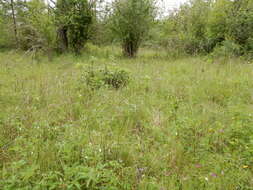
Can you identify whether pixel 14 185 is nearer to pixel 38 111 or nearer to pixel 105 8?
pixel 38 111

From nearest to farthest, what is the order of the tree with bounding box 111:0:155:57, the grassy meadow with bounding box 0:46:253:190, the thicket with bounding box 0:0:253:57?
1. the grassy meadow with bounding box 0:46:253:190
2. the thicket with bounding box 0:0:253:57
3. the tree with bounding box 111:0:155:57

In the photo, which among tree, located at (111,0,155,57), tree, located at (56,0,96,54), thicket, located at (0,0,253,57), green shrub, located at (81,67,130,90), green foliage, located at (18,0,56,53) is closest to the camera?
green shrub, located at (81,67,130,90)

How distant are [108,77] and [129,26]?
203 inches

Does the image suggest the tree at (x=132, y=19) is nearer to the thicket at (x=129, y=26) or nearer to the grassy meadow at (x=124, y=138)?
the thicket at (x=129, y=26)

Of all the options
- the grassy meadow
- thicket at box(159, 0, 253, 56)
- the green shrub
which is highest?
thicket at box(159, 0, 253, 56)

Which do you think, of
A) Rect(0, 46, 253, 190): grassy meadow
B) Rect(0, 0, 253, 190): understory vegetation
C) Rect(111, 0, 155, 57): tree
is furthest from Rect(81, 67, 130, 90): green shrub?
Rect(111, 0, 155, 57): tree

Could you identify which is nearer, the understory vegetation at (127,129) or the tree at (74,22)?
the understory vegetation at (127,129)

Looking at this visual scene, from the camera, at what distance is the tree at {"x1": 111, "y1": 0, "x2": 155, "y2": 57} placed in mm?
7828

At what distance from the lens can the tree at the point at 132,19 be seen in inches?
308

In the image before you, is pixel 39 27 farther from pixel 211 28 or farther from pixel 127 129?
pixel 211 28

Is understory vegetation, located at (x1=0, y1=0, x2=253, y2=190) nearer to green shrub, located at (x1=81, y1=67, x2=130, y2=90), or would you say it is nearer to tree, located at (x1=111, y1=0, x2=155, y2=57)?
green shrub, located at (x1=81, y1=67, x2=130, y2=90)

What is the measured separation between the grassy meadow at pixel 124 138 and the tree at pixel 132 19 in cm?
537

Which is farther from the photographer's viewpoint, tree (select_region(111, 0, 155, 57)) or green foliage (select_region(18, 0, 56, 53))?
tree (select_region(111, 0, 155, 57))

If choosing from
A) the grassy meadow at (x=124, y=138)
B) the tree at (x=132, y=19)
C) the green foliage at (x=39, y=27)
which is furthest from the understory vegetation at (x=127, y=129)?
the tree at (x=132, y=19)
